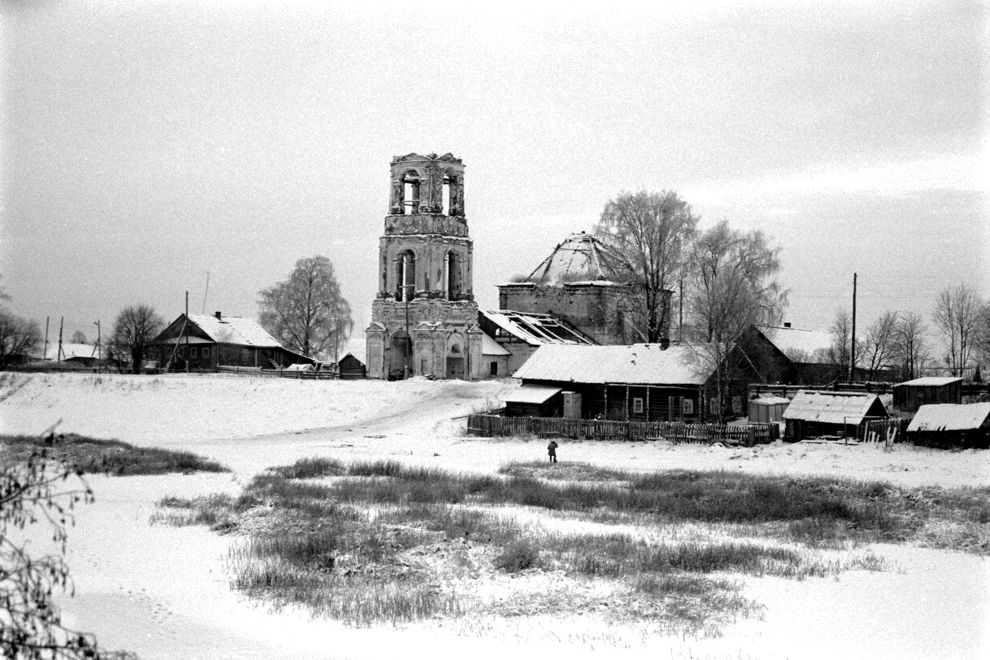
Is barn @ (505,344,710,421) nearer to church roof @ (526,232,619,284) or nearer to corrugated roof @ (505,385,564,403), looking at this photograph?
corrugated roof @ (505,385,564,403)

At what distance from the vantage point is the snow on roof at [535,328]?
189ft

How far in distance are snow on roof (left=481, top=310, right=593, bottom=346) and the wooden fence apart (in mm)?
20272

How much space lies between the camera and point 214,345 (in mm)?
60812

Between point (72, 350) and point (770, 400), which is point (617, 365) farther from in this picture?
point (72, 350)

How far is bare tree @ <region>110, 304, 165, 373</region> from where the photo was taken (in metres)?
60.0

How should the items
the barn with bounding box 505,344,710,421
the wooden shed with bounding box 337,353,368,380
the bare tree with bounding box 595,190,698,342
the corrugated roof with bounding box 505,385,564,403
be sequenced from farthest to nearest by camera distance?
the wooden shed with bounding box 337,353,368,380 → the bare tree with bounding box 595,190,698,342 → the corrugated roof with bounding box 505,385,564,403 → the barn with bounding box 505,344,710,421

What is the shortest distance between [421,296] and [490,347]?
201 inches

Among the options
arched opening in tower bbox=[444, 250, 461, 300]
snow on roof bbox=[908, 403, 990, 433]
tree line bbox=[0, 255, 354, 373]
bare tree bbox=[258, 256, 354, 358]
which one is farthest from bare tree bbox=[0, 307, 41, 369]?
snow on roof bbox=[908, 403, 990, 433]

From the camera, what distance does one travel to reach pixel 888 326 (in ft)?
189

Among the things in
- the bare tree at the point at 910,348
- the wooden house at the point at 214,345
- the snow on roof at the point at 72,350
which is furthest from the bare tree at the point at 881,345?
the snow on roof at the point at 72,350

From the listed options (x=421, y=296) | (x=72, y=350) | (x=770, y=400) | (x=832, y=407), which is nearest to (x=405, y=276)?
(x=421, y=296)

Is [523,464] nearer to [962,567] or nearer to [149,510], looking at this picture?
[149,510]

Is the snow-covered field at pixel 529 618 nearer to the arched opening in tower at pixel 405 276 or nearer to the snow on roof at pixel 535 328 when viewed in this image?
the arched opening in tower at pixel 405 276

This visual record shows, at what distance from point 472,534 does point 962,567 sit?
7.91m
